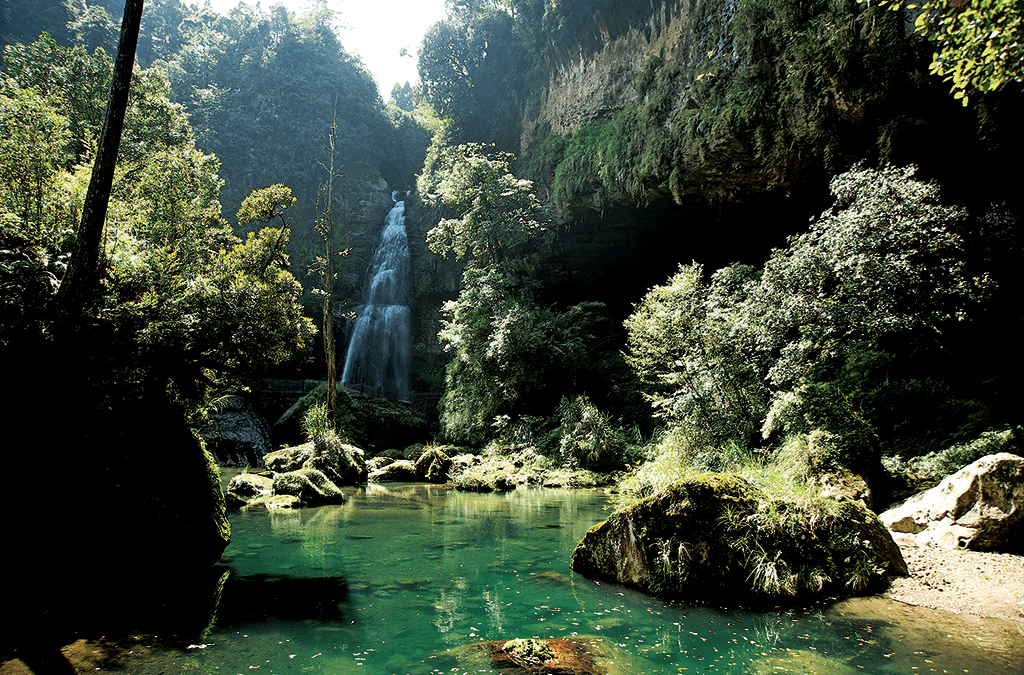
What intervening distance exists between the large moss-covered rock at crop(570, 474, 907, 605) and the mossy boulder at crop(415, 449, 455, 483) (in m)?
11.5

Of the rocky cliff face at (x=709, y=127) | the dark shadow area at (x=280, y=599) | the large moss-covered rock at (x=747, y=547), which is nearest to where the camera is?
the dark shadow area at (x=280, y=599)

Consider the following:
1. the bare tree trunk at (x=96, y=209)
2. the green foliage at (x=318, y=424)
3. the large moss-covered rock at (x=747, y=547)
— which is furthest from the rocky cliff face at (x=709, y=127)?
the bare tree trunk at (x=96, y=209)

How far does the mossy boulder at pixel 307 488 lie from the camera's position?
39.0ft

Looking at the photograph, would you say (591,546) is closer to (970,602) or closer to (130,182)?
(970,602)

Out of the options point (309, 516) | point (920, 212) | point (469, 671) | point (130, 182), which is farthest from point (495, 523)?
point (130, 182)

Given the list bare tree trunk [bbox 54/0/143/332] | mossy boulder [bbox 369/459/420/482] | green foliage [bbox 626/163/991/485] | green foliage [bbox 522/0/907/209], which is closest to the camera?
bare tree trunk [bbox 54/0/143/332]

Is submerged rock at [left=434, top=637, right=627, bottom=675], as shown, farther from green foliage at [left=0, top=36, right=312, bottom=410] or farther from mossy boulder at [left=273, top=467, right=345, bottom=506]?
mossy boulder at [left=273, top=467, right=345, bottom=506]

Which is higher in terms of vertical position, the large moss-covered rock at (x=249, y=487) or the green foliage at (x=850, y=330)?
the green foliage at (x=850, y=330)

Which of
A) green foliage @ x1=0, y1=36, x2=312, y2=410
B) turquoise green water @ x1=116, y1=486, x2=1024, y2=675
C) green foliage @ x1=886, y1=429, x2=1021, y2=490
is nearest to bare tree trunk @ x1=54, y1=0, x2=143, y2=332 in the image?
green foliage @ x1=0, y1=36, x2=312, y2=410

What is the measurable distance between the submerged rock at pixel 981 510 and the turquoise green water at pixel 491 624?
1.68 metres

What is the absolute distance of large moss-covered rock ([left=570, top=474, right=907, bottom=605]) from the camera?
5301 millimetres

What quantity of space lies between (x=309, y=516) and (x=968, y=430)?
1183 cm

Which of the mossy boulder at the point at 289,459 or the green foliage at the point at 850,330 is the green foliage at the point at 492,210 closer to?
the mossy boulder at the point at 289,459

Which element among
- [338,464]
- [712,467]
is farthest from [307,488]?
[712,467]
